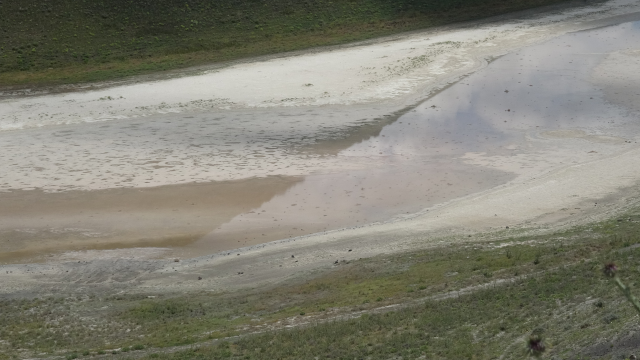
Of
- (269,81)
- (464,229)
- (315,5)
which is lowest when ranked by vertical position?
(464,229)

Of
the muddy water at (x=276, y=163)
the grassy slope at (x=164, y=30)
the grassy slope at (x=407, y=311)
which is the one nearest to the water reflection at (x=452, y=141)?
the muddy water at (x=276, y=163)

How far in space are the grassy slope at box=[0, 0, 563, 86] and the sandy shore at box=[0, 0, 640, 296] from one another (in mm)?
3743

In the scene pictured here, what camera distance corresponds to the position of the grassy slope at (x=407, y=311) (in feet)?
52.7

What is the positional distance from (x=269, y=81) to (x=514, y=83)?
15046mm

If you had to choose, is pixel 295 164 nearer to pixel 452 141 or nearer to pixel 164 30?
pixel 452 141

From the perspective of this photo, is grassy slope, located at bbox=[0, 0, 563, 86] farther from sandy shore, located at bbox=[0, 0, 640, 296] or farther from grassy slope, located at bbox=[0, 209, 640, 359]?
grassy slope, located at bbox=[0, 209, 640, 359]

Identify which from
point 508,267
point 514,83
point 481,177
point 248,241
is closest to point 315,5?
point 514,83

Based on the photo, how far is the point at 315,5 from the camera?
60875 mm

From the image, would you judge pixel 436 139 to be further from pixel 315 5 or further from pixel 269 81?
pixel 315 5

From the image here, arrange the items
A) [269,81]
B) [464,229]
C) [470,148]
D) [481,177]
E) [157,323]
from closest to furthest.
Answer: [157,323]
[464,229]
[481,177]
[470,148]
[269,81]

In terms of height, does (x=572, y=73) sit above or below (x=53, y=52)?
below

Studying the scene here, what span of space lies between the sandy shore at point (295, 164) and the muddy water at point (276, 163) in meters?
0.11

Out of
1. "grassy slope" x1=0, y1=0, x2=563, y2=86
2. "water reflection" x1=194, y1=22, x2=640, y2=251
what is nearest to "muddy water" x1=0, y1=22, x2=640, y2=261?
"water reflection" x1=194, y1=22, x2=640, y2=251

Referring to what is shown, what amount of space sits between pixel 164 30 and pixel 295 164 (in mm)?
24945
